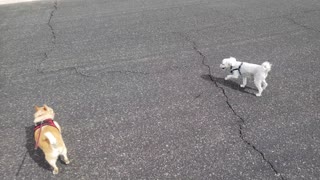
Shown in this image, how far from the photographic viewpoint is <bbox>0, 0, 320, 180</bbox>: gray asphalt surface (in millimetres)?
3852

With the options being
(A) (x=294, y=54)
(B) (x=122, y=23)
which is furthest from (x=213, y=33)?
(B) (x=122, y=23)

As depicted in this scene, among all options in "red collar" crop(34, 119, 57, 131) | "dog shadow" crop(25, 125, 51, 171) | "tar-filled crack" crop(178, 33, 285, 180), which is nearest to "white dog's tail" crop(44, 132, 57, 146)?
"red collar" crop(34, 119, 57, 131)

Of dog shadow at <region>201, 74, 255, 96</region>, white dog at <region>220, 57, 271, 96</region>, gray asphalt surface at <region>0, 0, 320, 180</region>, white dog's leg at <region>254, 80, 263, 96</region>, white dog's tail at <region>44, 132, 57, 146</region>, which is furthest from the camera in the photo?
dog shadow at <region>201, 74, 255, 96</region>

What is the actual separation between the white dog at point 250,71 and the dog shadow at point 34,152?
10.4 ft

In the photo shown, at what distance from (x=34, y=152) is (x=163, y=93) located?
2.25m

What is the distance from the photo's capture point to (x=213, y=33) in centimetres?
727

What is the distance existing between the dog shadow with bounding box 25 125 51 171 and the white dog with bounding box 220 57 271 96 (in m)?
3.16

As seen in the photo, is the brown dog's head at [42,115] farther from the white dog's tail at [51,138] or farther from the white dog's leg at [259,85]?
the white dog's leg at [259,85]

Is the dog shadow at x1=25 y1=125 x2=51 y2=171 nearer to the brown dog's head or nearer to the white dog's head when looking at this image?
the brown dog's head

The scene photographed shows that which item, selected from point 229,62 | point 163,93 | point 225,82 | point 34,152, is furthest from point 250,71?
point 34,152

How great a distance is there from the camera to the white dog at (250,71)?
4.73 m

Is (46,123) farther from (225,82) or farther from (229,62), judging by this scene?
(225,82)

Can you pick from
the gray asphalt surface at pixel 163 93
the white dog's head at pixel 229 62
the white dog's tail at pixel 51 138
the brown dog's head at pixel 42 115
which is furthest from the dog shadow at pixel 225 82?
the white dog's tail at pixel 51 138

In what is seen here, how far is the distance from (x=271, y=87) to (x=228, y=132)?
1.49m
